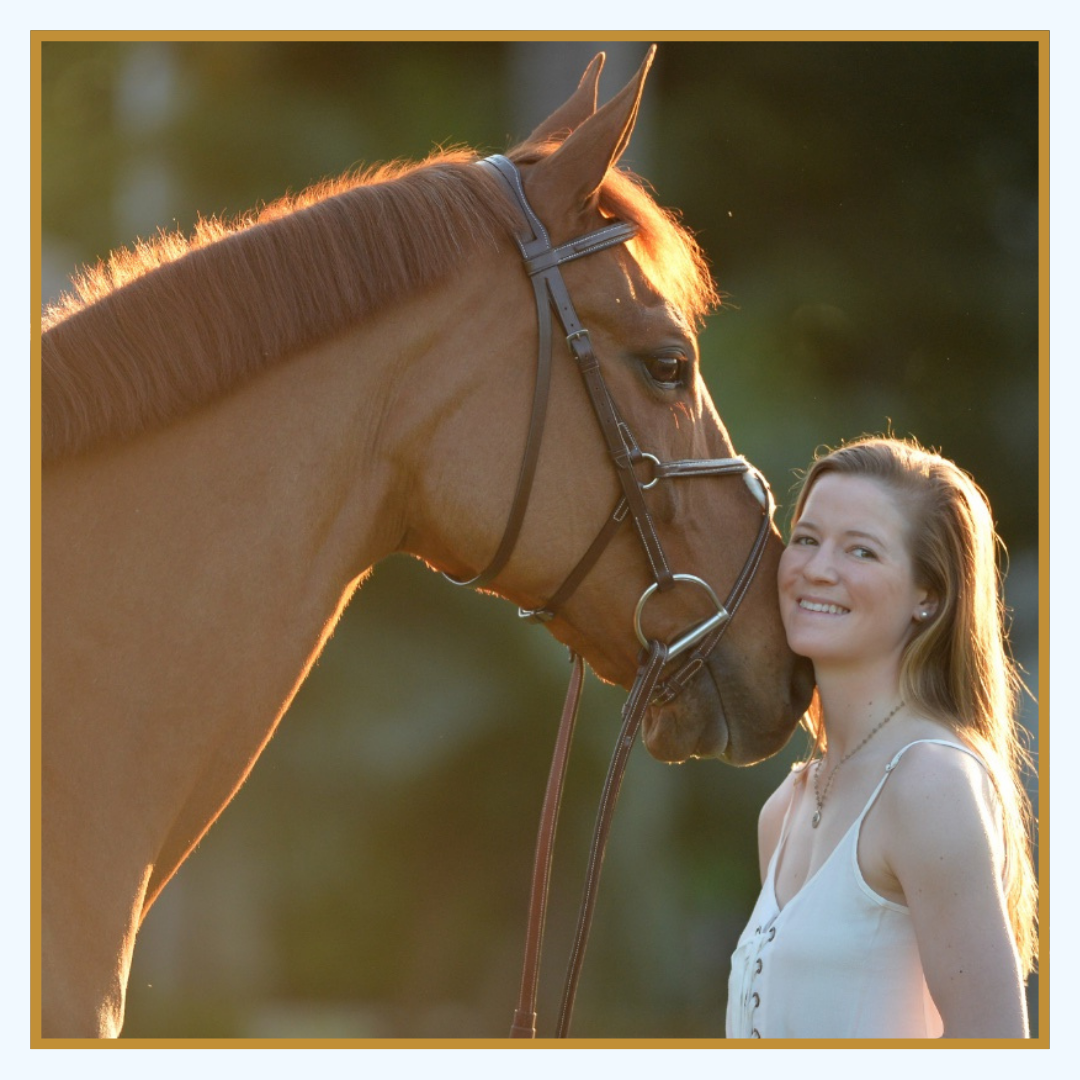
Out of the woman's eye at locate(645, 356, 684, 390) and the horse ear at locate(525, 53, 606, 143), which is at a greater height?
the horse ear at locate(525, 53, 606, 143)

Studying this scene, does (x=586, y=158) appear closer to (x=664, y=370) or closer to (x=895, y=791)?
(x=664, y=370)

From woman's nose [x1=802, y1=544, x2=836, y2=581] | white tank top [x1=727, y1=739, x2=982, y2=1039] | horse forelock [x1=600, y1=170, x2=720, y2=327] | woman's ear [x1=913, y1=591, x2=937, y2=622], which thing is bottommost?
white tank top [x1=727, y1=739, x2=982, y2=1039]

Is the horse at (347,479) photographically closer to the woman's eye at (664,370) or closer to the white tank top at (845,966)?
the woman's eye at (664,370)

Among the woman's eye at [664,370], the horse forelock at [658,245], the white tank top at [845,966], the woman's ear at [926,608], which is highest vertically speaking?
the horse forelock at [658,245]

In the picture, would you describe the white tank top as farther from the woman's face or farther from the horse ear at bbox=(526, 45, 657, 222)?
the horse ear at bbox=(526, 45, 657, 222)

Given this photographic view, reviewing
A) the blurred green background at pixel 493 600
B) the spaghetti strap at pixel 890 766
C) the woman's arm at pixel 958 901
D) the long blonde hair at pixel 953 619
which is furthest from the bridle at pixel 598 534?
the blurred green background at pixel 493 600

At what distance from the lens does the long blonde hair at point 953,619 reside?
2385 millimetres

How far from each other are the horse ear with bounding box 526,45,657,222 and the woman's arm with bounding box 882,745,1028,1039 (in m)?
1.23

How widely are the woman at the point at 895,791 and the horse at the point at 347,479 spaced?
0.46 ft

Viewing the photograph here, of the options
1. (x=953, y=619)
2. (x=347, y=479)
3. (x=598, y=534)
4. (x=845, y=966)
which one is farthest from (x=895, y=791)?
(x=347, y=479)

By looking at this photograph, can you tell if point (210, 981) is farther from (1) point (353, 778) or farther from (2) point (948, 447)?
(2) point (948, 447)

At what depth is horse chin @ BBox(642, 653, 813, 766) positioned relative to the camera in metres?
2.40

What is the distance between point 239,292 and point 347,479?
1.17ft

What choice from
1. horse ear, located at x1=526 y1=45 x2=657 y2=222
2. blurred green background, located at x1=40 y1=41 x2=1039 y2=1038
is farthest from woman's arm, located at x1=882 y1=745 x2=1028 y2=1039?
blurred green background, located at x1=40 y1=41 x2=1039 y2=1038
